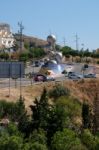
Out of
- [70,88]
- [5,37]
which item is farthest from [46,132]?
[5,37]

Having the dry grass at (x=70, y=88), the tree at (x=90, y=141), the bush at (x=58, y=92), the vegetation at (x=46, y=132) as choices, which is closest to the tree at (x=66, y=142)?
the vegetation at (x=46, y=132)

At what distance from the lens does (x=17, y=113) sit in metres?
39.0

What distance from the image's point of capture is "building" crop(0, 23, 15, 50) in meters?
Answer: 144

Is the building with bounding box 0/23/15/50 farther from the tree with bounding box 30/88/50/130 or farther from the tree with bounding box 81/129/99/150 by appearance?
the tree with bounding box 81/129/99/150

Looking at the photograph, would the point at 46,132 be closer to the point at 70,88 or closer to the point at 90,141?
the point at 90,141

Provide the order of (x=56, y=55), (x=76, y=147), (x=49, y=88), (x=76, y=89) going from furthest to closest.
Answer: (x=56, y=55), (x=76, y=89), (x=49, y=88), (x=76, y=147)

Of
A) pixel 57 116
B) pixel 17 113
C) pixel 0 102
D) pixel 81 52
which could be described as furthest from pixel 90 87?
pixel 81 52

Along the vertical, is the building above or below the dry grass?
above

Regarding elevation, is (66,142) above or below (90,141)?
above

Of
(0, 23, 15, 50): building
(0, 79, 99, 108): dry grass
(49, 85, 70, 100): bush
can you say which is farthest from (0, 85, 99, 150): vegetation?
(0, 23, 15, 50): building

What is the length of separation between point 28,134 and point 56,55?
272 feet

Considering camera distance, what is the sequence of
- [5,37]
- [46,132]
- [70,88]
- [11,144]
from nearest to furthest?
[11,144] → [46,132] → [70,88] → [5,37]

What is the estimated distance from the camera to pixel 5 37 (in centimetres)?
14912

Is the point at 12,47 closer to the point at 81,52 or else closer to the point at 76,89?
the point at 81,52
